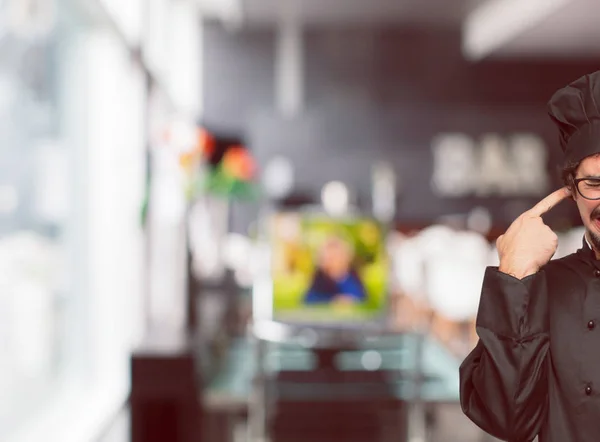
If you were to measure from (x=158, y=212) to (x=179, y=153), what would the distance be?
331mm

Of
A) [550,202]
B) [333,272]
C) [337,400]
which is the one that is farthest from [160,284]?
[550,202]

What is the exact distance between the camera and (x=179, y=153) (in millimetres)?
3604

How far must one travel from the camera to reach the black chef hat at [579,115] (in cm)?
100

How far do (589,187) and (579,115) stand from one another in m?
0.11

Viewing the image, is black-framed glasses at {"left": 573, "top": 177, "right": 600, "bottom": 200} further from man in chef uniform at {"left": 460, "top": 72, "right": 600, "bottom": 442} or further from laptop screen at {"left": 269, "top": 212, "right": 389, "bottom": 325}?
laptop screen at {"left": 269, "top": 212, "right": 389, "bottom": 325}

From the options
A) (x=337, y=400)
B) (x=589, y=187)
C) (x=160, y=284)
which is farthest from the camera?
(x=160, y=284)

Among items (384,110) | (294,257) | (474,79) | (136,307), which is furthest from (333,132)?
(294,257)

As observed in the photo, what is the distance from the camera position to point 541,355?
1021 millimetres

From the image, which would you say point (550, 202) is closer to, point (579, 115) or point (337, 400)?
point (579, 115)

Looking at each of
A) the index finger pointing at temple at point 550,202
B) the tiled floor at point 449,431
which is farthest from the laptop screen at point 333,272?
the index finger pointing at temple at point 550,202

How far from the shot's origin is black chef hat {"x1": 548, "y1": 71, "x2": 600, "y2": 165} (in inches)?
39.5

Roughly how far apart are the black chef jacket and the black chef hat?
0.16 meters

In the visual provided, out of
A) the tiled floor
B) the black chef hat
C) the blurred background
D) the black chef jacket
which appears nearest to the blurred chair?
the blurred background

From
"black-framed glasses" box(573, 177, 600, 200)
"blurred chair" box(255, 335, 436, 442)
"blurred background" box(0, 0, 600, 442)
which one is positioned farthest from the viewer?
"blurred chair" box(255, 335, 436, 442)
